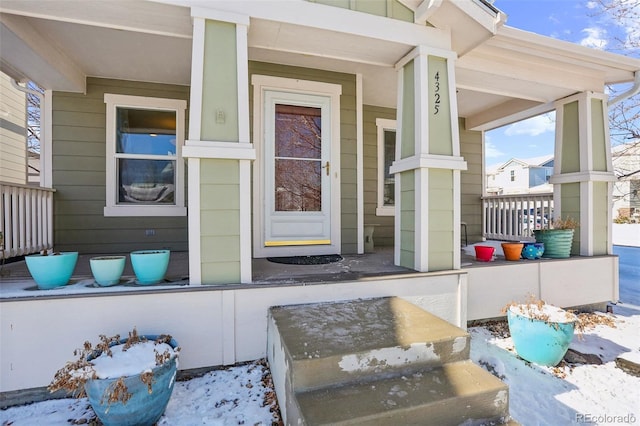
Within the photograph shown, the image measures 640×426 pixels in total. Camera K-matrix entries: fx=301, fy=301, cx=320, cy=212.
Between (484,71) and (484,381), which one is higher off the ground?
(484,71)

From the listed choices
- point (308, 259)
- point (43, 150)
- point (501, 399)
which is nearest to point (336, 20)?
point (308, 259)

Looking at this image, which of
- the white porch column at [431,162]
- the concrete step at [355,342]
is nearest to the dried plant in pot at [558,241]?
the white porch column at [431,162]

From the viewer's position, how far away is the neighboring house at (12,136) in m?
4.54

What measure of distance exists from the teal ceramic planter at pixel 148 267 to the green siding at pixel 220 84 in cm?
98

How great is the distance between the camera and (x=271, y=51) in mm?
3354

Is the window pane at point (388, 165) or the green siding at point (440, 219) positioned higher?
the window pane at point (388, 165)

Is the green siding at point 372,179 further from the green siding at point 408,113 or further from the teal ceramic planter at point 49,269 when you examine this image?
the teal ceramic planter at point 49,269

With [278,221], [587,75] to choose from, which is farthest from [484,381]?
[587,75]

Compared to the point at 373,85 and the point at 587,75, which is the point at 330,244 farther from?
the point at 587,75

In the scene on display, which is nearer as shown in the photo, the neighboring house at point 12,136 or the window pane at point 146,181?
the window pane at point 146,181

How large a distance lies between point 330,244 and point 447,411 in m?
2.53

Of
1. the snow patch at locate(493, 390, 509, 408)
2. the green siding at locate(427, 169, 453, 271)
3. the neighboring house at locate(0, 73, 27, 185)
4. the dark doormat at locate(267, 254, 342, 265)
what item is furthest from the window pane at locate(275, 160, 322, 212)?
the neighboring house at locate(0, 73, 27, 185)

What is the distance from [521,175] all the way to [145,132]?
24104mm

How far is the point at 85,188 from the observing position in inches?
149
